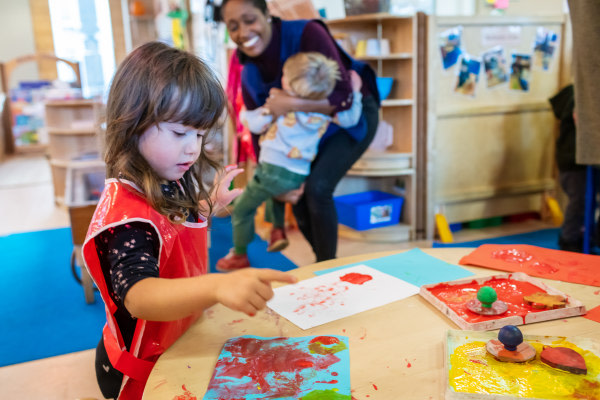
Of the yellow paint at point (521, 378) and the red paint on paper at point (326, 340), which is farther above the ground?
the yellow paint at point (521, 378)

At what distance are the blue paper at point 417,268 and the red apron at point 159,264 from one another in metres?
0.32

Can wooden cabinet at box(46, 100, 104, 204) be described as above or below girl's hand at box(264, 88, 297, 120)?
below

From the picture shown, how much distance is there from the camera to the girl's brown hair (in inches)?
33.7

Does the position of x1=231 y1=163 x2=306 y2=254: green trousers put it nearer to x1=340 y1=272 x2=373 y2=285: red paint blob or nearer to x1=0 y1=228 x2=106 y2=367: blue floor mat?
x1=0 y1=228 x2=106 y2=367: blue floor mat

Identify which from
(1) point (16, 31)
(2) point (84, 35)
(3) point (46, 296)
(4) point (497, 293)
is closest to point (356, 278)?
(4) point (497, 293)

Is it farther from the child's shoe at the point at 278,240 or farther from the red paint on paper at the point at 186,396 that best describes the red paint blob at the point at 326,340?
the child's shoe at the point at 278,240

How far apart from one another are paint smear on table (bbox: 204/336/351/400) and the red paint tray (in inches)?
7.7

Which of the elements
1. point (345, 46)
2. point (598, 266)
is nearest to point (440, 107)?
point (345, 46)

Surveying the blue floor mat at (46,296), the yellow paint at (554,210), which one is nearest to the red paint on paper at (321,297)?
the blue floor mat at (46,296)

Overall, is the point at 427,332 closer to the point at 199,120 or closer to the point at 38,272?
the point at 199,120

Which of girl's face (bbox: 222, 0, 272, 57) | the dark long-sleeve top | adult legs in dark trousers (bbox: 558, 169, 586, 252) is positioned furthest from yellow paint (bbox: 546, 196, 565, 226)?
girl's face (bbox: 222, 0, 272, 57)

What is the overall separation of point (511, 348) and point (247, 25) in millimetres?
1598

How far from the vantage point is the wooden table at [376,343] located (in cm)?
66

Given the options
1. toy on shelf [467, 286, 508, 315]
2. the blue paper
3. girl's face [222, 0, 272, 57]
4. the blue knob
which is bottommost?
the blue paper
